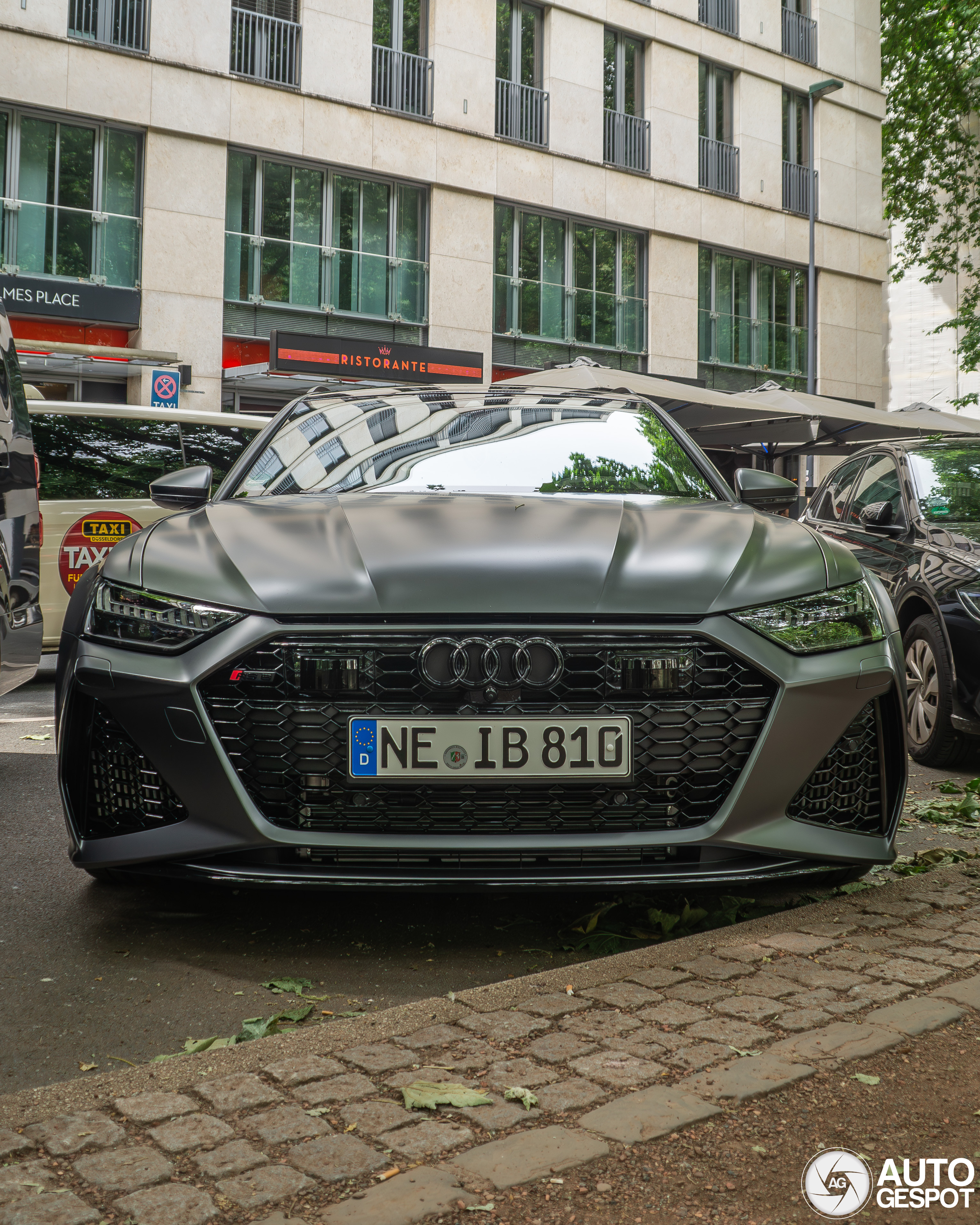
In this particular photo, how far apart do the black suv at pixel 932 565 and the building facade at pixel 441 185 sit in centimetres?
1413

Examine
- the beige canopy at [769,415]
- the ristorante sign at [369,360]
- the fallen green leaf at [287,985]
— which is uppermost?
the ristorante sign at [369,360]

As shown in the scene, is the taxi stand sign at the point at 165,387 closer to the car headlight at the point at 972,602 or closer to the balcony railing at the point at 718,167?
the balcony railing at the point at 718,167

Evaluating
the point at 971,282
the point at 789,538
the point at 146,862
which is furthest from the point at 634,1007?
the point at 971,282

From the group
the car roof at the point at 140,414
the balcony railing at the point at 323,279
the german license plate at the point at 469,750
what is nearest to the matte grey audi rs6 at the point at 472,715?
the german license plate at the point at 469,750

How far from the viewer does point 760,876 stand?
3.02m

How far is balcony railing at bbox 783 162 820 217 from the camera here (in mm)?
28172

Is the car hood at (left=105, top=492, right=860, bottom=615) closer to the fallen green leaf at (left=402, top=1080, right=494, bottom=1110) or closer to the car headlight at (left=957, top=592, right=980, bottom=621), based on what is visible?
the fallen green leaf at (left=402, top=1080, right=494, bottom=1110)

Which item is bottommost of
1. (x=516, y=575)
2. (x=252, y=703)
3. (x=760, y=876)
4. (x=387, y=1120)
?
(x=387, y=1120)

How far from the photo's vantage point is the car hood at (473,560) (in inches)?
116

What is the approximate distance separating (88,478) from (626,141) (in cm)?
1868

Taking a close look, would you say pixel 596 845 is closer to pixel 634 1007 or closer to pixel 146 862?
pixel 634 1007

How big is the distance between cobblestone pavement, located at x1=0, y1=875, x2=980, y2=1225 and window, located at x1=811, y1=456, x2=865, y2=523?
17.2ft

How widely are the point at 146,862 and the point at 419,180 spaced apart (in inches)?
807

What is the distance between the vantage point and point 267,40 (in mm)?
20328
